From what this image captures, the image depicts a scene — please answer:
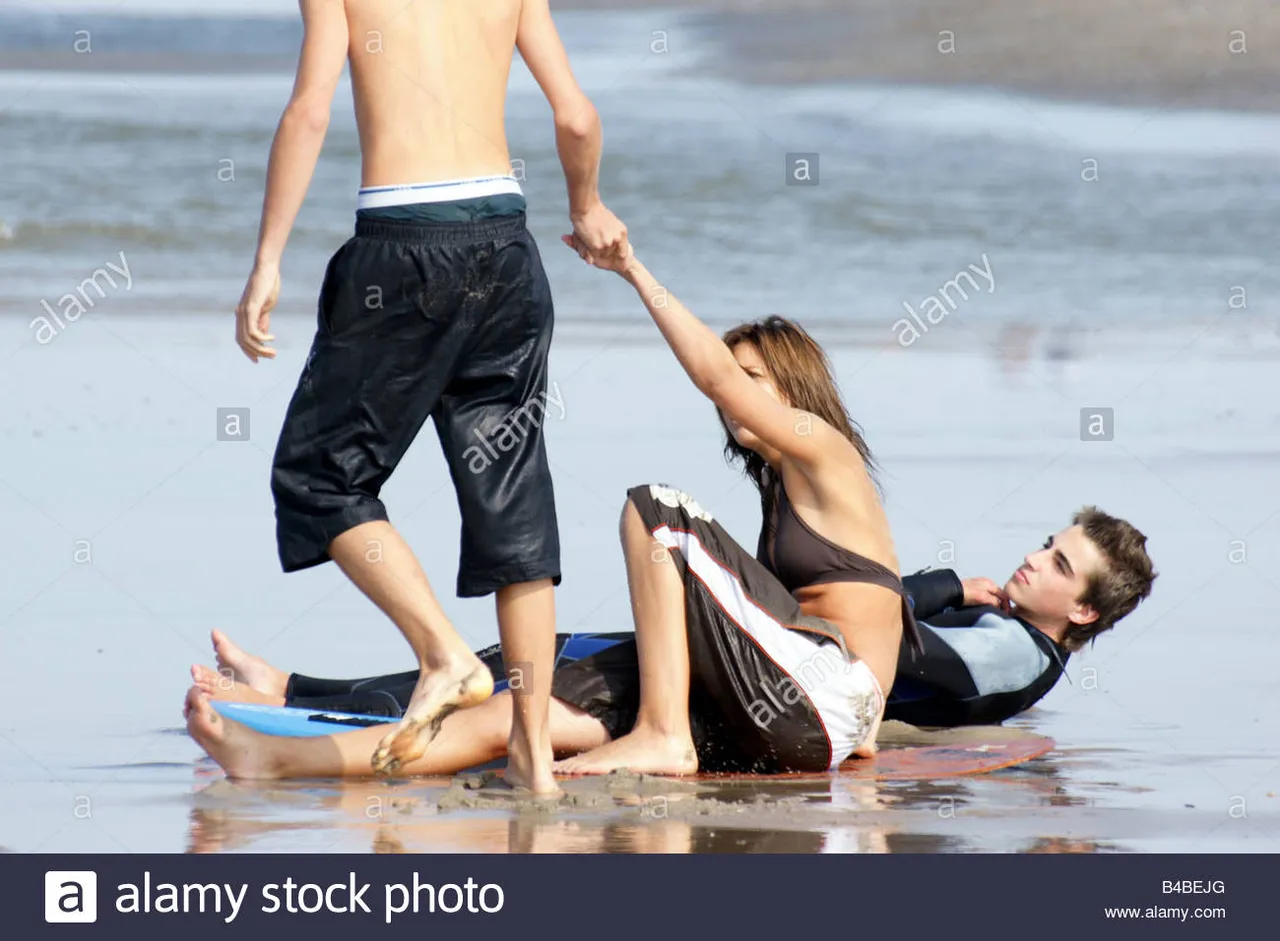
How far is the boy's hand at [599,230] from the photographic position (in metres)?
3.73

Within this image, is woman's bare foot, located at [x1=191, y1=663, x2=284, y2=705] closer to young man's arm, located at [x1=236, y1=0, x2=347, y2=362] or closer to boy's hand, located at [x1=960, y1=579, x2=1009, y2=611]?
young man's arm, located at [x1=236, y1=0, x2=347, y2=362]

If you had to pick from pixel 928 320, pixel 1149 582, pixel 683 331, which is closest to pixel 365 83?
pixel 683 331

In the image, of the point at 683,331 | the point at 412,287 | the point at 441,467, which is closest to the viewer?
the point at 412,287

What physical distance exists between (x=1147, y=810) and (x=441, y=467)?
3.69m

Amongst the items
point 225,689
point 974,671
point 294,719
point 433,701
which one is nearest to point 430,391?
point 433,701

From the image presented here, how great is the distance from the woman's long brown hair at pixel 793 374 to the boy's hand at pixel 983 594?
0.67 metres

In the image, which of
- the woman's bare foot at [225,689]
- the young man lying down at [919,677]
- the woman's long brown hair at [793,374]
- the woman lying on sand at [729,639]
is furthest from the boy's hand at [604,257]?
the woman's bare foot at [225,689]

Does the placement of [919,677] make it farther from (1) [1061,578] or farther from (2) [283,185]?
(2) [283,185]

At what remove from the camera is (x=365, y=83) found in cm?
346

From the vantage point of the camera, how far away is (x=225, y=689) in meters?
4.25

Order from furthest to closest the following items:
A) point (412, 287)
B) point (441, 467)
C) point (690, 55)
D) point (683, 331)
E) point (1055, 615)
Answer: point (690, 55)
point (441, 467)
point (1055, 615)
point (683, 331)
point (412, 287)

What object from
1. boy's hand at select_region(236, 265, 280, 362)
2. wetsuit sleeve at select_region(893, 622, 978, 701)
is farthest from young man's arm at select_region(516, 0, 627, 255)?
wetsuit sleeve at select_region(893, 622, 978, 701)

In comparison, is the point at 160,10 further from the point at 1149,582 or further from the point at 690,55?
the point at 1149,582
